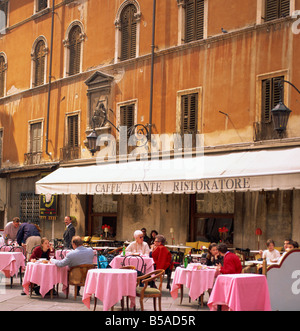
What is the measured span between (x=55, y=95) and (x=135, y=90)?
516cm

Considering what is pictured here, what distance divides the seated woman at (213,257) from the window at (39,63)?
15452 mm

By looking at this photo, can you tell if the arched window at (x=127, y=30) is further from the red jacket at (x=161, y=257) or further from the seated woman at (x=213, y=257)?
the seated woman at (x=213, y=257)

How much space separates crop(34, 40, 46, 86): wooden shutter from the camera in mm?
25656

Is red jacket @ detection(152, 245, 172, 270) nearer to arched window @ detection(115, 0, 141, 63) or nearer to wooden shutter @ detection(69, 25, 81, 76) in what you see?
arched window @ detection(115, 0, 141, 63)

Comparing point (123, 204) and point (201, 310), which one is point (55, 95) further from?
point (201, 310)

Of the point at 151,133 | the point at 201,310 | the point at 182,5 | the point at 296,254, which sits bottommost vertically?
the point at 201,310

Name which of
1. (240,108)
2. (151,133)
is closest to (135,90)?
(151,133)

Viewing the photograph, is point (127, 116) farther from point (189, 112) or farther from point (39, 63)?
point (39, 63)

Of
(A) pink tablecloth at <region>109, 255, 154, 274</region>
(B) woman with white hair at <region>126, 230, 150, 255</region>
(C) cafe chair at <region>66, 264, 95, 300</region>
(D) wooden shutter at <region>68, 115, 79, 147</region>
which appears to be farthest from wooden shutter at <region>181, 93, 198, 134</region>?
(C) cafe chair at <region>66, 264, 95, 300</region>

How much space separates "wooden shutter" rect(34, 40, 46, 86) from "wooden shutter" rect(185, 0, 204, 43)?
27.7 ft

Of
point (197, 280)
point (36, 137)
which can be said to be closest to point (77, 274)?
point (197, 280)

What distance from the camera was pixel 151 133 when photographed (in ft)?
64.3

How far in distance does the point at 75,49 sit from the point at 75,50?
38mm
